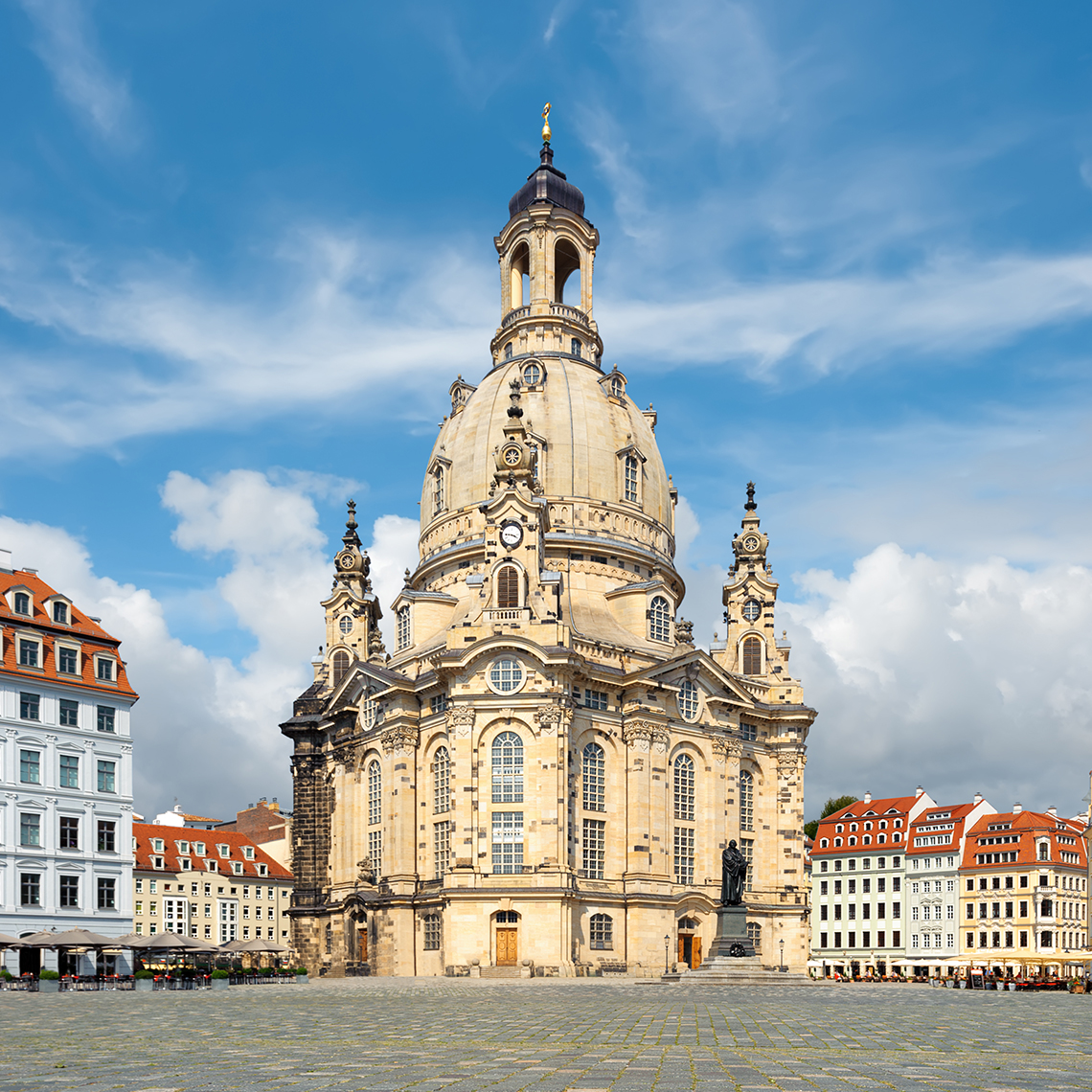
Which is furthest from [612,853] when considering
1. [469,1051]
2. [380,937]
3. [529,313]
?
[469,1051]

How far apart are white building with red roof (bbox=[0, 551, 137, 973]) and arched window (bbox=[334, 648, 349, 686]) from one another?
27713 millimetres

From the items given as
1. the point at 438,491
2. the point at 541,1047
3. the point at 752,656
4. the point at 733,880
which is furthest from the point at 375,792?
the point at 541,1047

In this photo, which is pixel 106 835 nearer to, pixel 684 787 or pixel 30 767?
pixel 30 767

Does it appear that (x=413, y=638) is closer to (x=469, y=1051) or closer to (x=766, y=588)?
(x=766, y=588)

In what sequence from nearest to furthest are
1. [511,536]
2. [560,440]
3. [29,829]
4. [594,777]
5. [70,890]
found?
1. [29,829]
2. [70,890]
3. [594,777]
4. [511,536]
5. [560,440]

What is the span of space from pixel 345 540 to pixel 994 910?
6994 cm

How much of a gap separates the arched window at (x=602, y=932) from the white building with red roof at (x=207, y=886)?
140ft

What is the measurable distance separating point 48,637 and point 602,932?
117 feet

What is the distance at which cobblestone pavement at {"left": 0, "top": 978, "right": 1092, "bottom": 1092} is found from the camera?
52.0ft

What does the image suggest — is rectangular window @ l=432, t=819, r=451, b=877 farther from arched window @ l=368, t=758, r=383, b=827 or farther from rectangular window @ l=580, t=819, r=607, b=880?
rectangular window @ l=580, t=819, r=607, b=880

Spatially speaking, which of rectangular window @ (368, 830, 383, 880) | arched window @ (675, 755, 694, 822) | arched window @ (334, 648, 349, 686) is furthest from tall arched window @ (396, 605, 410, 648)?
arched window @ (675, 755, 694, 822)

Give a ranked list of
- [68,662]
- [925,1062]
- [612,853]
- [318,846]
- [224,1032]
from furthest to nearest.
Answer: [318,846]
[612,853]
[68,662]
[224,1032]
[925,1062]

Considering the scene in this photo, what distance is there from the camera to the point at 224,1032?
25234 mm

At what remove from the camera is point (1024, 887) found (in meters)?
118
